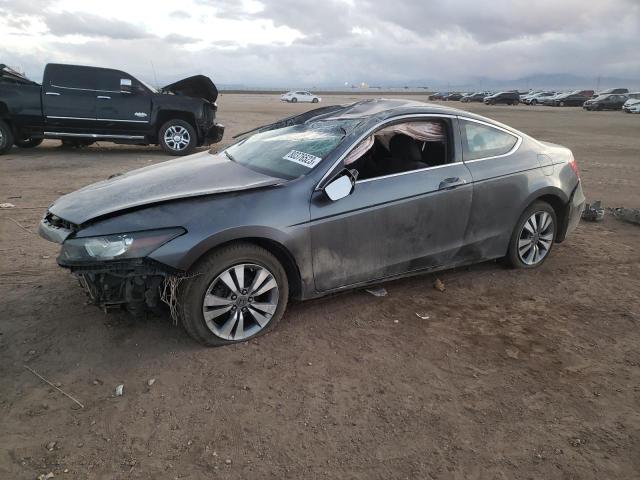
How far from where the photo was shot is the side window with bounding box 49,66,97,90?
10.7 m

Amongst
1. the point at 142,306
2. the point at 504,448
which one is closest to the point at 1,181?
the point at 142,306

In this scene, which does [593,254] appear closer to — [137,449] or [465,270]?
[465,270]

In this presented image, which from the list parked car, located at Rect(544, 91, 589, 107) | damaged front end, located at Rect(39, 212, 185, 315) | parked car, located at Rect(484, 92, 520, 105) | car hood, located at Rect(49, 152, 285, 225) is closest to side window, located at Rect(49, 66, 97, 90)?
car hood, located at Rect(49, 152, 285, 225)

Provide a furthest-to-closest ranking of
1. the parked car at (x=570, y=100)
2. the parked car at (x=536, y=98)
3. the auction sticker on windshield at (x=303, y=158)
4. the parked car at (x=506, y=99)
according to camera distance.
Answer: the parked car at (x=536, y=98), the parked car at (x=506, y=99), the parked car at (x=570, y=100), the auction sticker on windshield at (x=303, y=158)

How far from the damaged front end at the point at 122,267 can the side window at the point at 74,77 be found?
8.91 metres

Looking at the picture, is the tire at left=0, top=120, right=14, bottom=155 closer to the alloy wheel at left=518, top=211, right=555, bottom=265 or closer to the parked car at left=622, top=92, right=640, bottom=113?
the alloy wheel at left=518, top=211, right=555, bottom=265

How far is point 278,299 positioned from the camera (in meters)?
3.56

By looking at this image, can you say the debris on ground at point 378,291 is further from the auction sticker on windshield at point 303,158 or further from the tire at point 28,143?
the tire at point 28,143

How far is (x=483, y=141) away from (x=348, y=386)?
2.56 meters

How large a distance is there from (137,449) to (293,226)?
1.63 meters

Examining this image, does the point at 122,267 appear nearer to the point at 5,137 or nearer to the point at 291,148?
the point at 291,148

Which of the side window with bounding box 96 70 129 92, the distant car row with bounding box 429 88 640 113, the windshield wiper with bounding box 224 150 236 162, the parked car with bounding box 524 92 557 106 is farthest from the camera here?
the parked car with bounding box 524 92 557 106

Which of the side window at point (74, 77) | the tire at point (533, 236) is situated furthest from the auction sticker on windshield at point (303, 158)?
the side window at point (74, 77)

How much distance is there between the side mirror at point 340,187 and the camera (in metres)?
3.52
